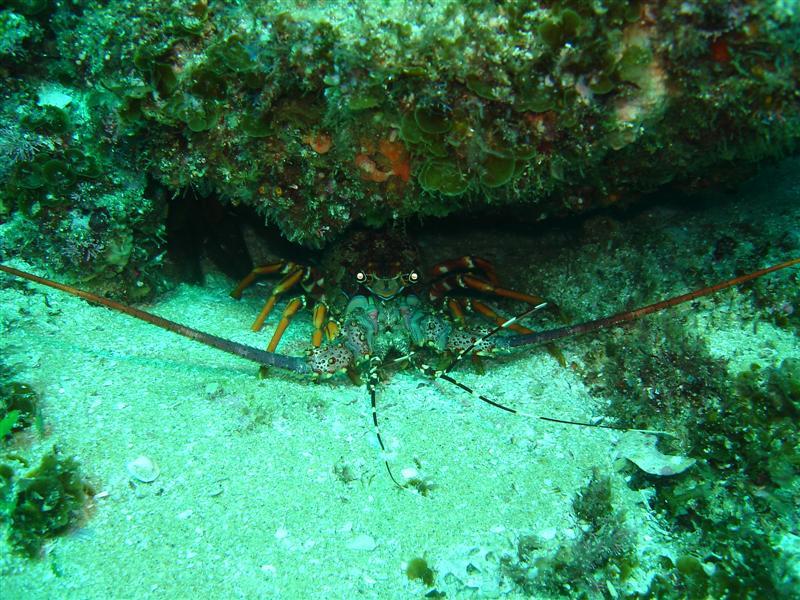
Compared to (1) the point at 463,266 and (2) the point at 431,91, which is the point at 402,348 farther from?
(2) the point at 431,91

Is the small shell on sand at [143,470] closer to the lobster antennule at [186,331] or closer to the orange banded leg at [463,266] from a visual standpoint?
the lobster antennule at [186,331]

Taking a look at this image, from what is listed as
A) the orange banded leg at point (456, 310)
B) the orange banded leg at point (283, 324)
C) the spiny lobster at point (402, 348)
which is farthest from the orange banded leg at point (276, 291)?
the orange banded leg at point (456, 310)

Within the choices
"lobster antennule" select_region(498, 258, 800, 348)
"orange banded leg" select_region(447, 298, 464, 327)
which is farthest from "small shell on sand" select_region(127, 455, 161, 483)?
"orange banded leg" select_region(447, 298, 464, 327)

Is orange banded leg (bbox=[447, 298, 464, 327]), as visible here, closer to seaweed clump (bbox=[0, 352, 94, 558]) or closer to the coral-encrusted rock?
the coral-encrusted rock

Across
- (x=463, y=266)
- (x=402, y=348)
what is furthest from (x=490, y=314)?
(x=402, y=348)

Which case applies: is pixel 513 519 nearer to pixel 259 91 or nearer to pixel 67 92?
pixel 259 91
